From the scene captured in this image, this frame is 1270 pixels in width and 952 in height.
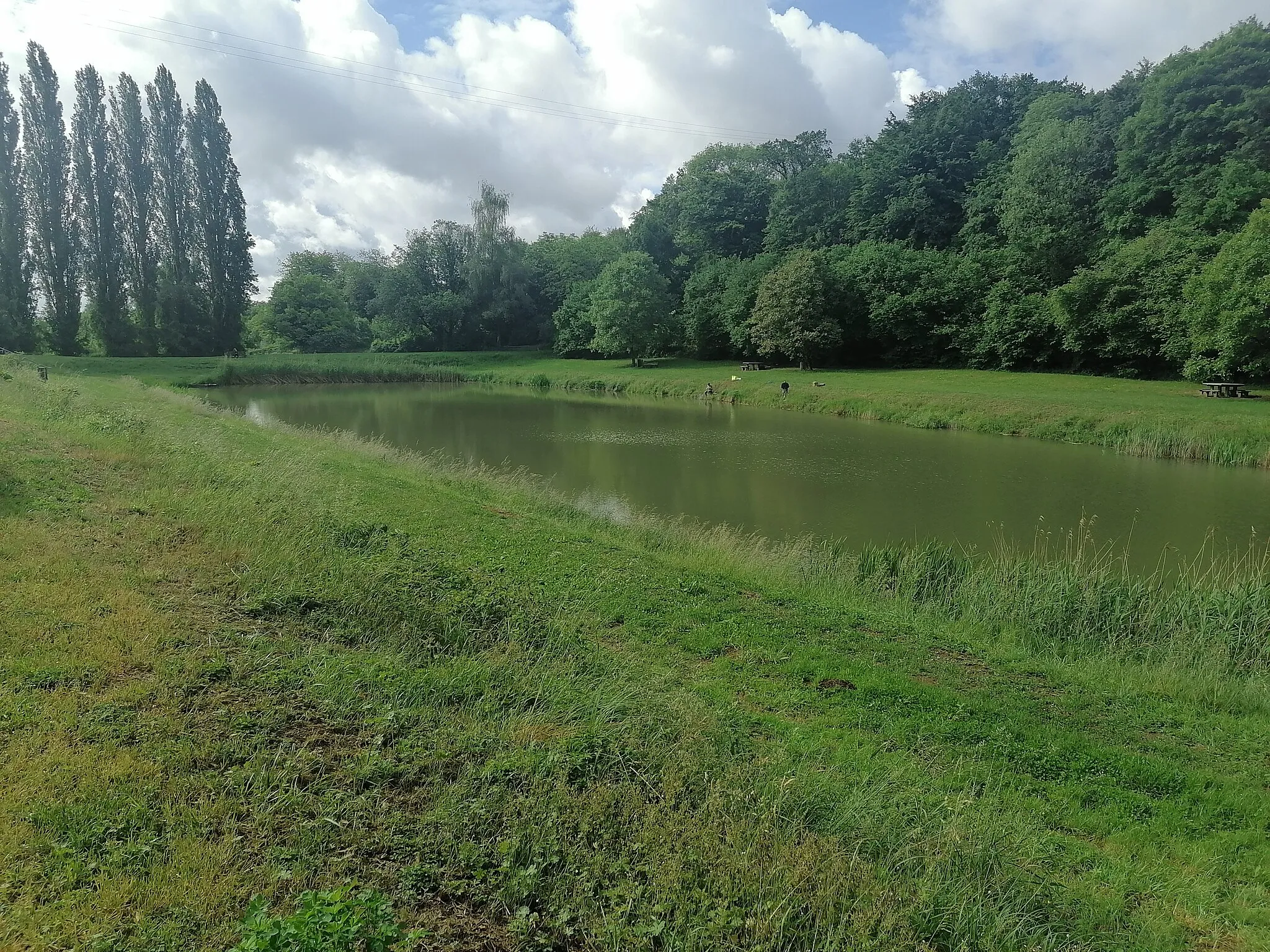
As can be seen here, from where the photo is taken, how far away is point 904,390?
35250 millimetres

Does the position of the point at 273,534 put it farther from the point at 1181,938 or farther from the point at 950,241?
the point at 950,241

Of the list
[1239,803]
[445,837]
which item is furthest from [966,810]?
[445,837]

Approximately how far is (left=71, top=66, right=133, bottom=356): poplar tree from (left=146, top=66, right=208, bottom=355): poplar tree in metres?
2.63

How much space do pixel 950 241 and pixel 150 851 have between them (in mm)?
66623

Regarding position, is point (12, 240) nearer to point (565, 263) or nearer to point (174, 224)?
point (174, 224)

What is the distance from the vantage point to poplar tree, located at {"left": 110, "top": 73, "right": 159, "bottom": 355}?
170ft

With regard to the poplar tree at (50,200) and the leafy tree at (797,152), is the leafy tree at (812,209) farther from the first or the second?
the poplar tree at (50,200)

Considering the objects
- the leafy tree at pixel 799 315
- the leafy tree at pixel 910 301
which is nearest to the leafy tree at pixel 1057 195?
the leafy tree at pixel 910 301

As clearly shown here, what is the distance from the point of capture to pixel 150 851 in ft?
9.91

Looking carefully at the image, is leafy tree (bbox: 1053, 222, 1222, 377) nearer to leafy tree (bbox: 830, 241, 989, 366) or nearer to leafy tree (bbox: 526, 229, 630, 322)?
leafy tree (bbox: 830, 241, 989, 366)

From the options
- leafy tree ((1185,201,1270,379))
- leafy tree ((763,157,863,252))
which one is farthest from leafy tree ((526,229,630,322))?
leafy tree ((1185,201,1270,379))

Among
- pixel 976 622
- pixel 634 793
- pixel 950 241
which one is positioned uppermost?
pixel 950 241

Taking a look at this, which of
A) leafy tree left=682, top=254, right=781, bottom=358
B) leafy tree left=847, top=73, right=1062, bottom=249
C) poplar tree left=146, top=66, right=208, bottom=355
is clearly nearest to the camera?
poplar tree left=146, top=66, right=208, bottom=355

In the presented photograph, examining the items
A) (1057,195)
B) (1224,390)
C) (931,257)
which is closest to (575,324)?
(931,257)
